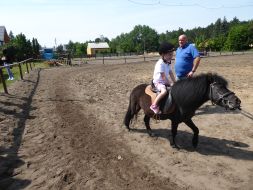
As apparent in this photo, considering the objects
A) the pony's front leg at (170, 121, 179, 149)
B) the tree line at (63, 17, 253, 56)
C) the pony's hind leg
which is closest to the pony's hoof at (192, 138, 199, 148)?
the pony's front leg at (170, 121, 179, 149)

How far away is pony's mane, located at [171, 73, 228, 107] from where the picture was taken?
5004 mm

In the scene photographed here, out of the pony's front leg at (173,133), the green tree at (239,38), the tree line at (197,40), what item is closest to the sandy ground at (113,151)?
the pony's front leg at (173,133)

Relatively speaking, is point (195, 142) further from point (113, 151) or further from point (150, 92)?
point (113, 151)

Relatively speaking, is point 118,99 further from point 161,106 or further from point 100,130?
point 161,106

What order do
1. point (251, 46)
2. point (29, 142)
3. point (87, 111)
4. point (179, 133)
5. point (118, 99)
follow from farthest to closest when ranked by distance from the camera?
1. point (251, 46)
2. point (118, 99)
3. point (87, 111)
4. point (179, 133)
5. point (29, 142)

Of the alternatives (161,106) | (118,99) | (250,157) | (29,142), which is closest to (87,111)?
(118,99)

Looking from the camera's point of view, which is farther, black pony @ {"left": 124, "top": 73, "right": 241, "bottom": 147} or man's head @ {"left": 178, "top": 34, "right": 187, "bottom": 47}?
man's head @ {"left": 178, "top": 34, "right": 187, "bottom": 47}

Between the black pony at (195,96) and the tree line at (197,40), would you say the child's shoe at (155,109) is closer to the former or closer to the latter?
the black pony at (195,96)

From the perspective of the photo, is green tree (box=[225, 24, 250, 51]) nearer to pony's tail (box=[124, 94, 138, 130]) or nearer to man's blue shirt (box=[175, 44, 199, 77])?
man's blue shirt (box=[175, 44, 199, 77])

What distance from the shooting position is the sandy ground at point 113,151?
445cm

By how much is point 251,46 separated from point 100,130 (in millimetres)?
63657

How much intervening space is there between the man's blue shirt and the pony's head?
1.94 m

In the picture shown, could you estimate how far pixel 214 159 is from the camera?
518 cm

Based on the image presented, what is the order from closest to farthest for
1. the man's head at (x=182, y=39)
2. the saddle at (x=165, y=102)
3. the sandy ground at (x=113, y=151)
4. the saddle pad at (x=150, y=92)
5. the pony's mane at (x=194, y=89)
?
the sandy ground at (x=113, y=151) < the pony's mane at (x=194, y=89) < the saddle at (x=165, y=102) < the saddle pad at (x=150, y=92) < the man's head at (x=182, y=39)
